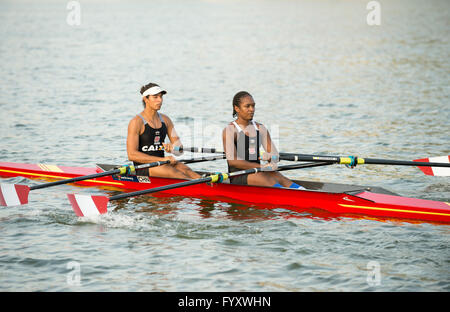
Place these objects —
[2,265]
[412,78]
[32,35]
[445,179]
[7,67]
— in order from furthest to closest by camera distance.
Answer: [32,35], [7,67], [412,78], [445,179], [2,265]

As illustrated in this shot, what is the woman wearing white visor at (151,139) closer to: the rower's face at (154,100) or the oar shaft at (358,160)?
the rower's face at (154,100)

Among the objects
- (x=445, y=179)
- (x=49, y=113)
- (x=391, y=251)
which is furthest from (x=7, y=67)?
(x=391, y=251)

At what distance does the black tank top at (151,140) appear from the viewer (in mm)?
11977

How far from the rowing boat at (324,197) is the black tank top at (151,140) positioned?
519 millimetres

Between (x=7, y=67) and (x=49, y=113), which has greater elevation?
(x=7, y=67)

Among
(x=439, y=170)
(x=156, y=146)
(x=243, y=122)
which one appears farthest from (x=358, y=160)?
(x=156, y=146)

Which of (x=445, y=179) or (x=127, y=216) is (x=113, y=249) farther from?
(x=445, y=179)

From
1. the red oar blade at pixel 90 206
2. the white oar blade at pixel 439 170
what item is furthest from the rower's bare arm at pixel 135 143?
the white oar blade at pixel 439 170

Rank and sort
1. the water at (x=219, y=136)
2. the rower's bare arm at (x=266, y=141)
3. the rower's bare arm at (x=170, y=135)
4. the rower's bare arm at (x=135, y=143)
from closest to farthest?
the water at (x=219, y=136)
the rower's bare arm at (x=266, y=141)
the rower's bare arm at (x=135, y=143)
the rower's bare arm at (x=170, y=135)

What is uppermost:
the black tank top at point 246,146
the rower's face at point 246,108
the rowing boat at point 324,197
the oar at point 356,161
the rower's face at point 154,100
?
the rower's face at point 154,100

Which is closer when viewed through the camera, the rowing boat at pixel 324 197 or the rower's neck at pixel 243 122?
the rowing boat at pixel 324 197

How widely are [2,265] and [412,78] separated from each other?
22.2 m

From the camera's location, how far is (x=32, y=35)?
43.8 meters
